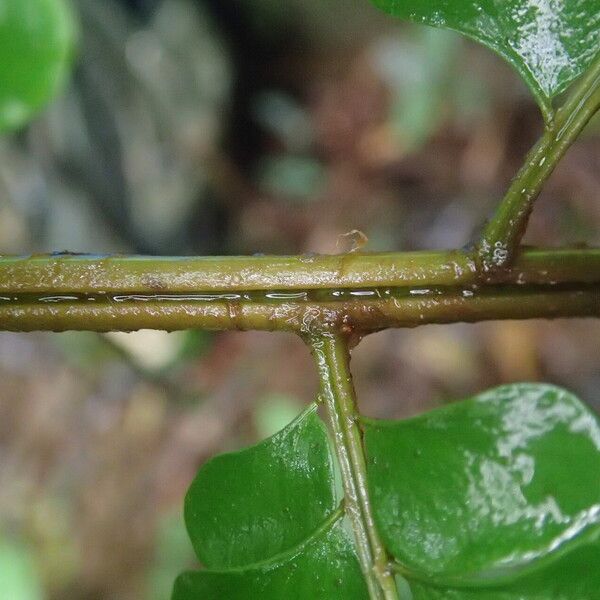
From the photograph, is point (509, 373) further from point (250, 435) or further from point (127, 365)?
point (127, 365)

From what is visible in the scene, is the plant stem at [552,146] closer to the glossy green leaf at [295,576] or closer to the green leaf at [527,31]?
the green leaf at [527,31]

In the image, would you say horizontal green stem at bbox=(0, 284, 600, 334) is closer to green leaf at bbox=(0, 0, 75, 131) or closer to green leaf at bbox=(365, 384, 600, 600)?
green leaf at bbox=(365, 384, 600, 600)

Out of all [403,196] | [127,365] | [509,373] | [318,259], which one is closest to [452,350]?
[509,373]

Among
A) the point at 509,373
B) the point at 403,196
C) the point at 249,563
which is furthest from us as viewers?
the point at 403,196

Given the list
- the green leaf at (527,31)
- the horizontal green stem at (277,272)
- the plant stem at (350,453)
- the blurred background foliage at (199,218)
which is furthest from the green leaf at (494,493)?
the blurred background foliage at (199,218)

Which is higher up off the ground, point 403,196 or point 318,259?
point 403,196

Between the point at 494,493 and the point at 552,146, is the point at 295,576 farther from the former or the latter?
the point at 552,146

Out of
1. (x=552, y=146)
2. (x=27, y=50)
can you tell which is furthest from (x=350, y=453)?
(x=27, y=50)
